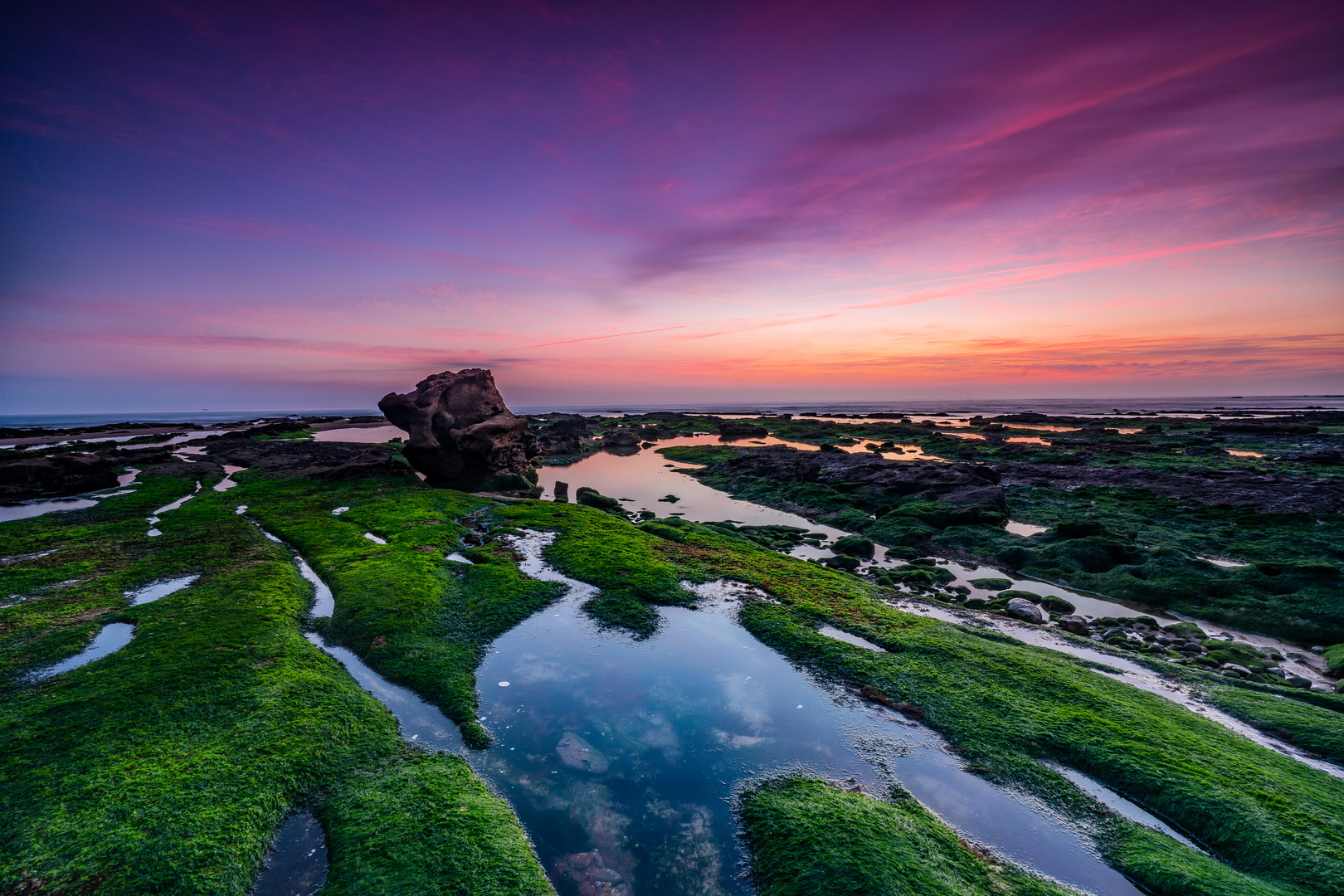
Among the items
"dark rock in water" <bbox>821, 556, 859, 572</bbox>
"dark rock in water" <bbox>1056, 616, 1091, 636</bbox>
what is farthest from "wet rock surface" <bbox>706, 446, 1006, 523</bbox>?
"dark rock in water" <bbox>1056, 616, 1091, 636</bbox>

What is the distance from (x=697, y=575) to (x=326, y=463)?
129ft

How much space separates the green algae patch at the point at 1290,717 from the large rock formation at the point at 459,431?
37.4 m

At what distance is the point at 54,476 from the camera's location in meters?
30.5

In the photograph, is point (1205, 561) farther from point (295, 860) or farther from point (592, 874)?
point (295, 860)

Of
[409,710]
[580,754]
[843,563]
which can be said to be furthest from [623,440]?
[580,754]

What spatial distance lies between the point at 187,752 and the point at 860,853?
39.0ft

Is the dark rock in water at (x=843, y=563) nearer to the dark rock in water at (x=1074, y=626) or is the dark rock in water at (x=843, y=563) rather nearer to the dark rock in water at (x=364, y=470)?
the dark rock in water at (x=1074, y=626)

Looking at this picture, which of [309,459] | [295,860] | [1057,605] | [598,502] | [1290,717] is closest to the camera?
[295,860]

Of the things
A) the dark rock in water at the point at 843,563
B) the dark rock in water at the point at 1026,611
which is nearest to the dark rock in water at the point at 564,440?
the dark rock in water at the point at 843,563

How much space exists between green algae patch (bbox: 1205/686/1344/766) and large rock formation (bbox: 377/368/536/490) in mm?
37367

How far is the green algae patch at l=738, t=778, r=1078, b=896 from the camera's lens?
694 centimetres

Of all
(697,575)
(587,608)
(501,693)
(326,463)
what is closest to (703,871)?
(501,693)

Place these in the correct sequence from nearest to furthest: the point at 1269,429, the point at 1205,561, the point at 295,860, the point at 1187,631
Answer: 1. the point at 295,860
2. the point at 1187,631
3. the point at 1205,561
4. the point at 1269,429

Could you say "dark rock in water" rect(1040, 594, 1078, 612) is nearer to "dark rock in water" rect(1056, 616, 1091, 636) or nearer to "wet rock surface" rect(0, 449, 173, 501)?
"dark rock in water" rect(1056, 616, 1091, 636)
